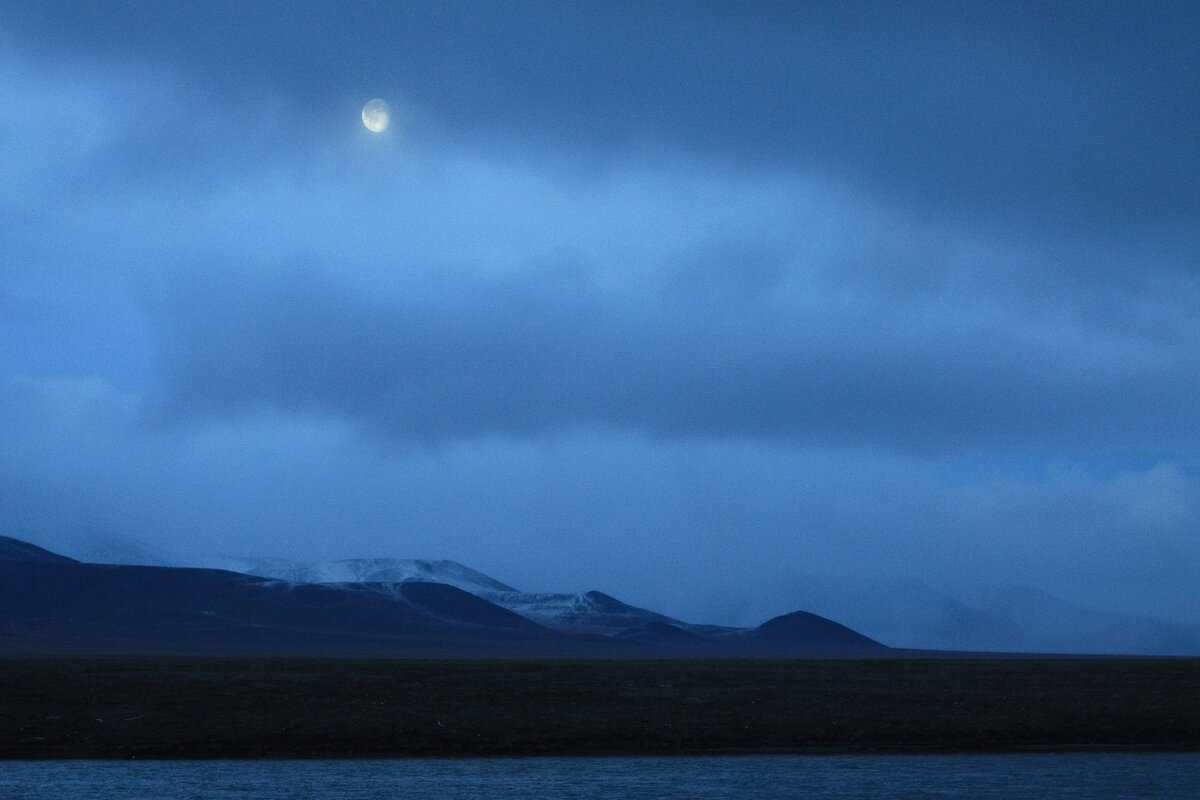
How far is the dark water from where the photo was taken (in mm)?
29125

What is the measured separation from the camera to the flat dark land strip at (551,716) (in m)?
39.8

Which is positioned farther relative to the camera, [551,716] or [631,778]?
[551,716]

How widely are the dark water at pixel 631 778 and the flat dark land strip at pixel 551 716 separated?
9.43ft

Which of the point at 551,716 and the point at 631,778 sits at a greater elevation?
the point at 551,716

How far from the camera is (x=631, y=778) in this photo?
3186cm

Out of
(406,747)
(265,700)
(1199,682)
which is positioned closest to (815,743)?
(406,747)

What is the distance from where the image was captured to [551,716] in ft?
143

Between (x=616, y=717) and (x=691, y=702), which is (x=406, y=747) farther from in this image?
(x=691, y=702)

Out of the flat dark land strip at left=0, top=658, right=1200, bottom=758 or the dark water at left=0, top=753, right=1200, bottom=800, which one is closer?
the dark water at left=0, top=753, right=1200, bottom=800

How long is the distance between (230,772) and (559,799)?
10.2 meters

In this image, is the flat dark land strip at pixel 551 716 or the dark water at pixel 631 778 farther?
the flat dark land strip at pixel 551 716

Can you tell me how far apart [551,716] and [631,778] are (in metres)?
12.0

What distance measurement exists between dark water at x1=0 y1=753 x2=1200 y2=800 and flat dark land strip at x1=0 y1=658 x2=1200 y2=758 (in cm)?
288

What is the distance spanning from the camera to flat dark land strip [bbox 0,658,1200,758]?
39.8 metres
